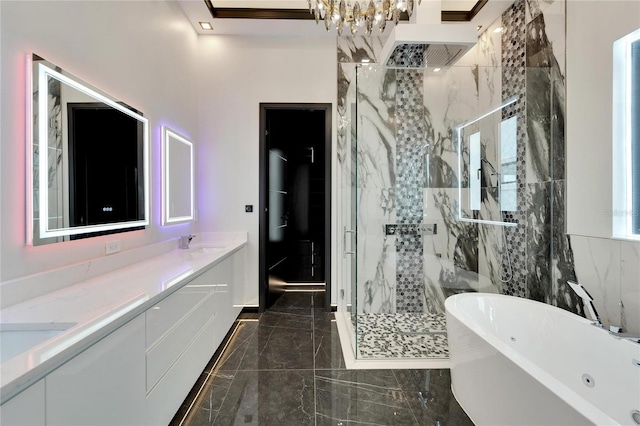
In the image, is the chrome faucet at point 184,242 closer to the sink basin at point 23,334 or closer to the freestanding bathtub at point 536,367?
the sink basin at point 23,334

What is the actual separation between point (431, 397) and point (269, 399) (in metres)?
1.06

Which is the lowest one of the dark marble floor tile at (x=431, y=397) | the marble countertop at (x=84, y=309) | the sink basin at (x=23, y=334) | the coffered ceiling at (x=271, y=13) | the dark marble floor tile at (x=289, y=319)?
the dark marble floor tile at (x=431, y=397)

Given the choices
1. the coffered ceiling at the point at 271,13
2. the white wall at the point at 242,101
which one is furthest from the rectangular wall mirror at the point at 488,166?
the white wall at the point at 242,101

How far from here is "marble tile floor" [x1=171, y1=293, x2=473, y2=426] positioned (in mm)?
1677

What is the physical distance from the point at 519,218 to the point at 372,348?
1678 millimetres

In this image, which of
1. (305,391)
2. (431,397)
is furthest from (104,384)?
(431,397)

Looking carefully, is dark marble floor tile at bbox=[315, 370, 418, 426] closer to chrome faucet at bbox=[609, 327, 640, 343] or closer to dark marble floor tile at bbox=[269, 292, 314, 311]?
chrome faucet at bbox=[609, 327, 640, 343]

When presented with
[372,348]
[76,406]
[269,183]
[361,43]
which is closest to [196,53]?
[269,183]

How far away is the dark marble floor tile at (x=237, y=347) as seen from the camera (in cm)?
222

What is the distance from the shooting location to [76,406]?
924 mm

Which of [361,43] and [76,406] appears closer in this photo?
[76,406]

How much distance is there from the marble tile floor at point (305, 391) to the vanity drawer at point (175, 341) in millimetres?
412

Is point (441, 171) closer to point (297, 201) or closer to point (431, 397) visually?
point (431, 397)

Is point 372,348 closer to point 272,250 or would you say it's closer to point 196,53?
point 272,250
